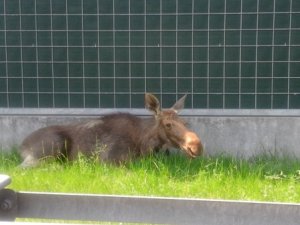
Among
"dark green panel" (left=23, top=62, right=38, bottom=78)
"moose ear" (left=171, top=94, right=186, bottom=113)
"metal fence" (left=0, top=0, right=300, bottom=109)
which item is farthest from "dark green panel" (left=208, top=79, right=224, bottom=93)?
"dark green panel" (left=23, top=62, right=38, bottom=78)

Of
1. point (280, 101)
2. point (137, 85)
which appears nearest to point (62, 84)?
point (137, 85)

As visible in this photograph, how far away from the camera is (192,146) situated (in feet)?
25.1

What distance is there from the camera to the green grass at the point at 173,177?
21.6 feet

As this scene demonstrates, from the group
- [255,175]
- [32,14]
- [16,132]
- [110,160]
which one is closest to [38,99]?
[16,132]

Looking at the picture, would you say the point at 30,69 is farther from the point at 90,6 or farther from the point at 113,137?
the point at 113,137

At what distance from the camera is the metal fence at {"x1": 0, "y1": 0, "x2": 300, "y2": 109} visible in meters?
8.76

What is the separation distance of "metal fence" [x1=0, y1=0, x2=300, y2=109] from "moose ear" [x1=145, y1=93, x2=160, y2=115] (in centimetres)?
73

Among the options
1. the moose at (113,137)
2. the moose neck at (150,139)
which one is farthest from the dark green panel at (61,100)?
the moose neck at (150,139)

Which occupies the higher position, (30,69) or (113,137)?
(30,69)

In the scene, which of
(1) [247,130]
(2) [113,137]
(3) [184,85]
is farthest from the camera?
(3) [184,85]

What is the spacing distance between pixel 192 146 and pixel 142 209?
15.6 feet

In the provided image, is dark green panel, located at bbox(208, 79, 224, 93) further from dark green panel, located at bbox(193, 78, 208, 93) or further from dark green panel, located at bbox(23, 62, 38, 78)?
dark green panel, located at bbox(23, 62, 38, 78)

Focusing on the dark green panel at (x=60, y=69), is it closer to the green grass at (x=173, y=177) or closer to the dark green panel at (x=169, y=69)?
the dark green panel at (x=169, y=69)

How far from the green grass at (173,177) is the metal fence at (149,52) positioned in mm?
1145
